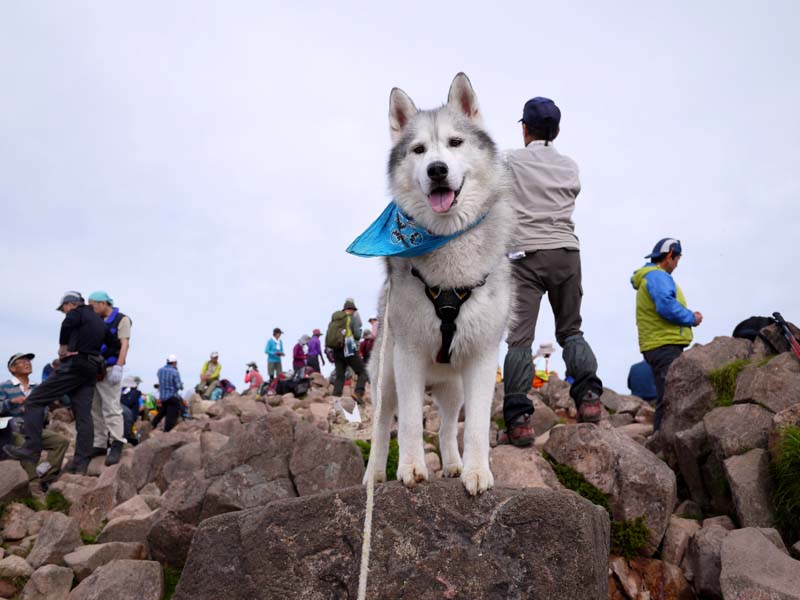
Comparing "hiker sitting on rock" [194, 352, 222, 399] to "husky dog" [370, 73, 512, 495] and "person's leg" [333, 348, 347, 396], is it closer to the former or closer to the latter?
"person's leg" [333, 348, 347, 396]

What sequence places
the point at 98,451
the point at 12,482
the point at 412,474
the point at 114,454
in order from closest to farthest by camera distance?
the point at 412,474, the point at 12,482, the point at 114,454, the point at 98,451

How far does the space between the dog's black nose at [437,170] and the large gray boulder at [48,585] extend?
Result: 6.36 m

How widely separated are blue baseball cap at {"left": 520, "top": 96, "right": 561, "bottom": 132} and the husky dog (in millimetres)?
1876

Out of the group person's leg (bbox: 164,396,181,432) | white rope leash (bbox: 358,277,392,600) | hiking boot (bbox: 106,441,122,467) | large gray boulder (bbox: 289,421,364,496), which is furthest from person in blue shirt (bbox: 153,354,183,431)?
white rope leash (bbox: 358,277,392,600)

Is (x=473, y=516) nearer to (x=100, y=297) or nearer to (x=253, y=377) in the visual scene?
(x=100, y=297)

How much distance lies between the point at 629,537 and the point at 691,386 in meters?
3.15

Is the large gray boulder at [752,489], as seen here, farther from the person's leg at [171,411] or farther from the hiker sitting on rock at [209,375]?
the hiker sitting on rock at [209,375]

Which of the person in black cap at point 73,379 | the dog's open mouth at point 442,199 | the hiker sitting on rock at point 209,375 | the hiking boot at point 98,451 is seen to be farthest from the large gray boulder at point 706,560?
the hiker sitting on rock at point 209,375

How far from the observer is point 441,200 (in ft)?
14.3

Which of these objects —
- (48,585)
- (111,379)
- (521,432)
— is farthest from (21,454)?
(521,432)

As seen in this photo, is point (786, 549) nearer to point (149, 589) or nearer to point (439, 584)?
point (439, 584)

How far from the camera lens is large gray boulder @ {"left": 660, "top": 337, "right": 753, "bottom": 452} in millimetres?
8250

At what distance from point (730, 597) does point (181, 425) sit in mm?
15814

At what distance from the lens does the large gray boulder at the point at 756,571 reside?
16.7ft
